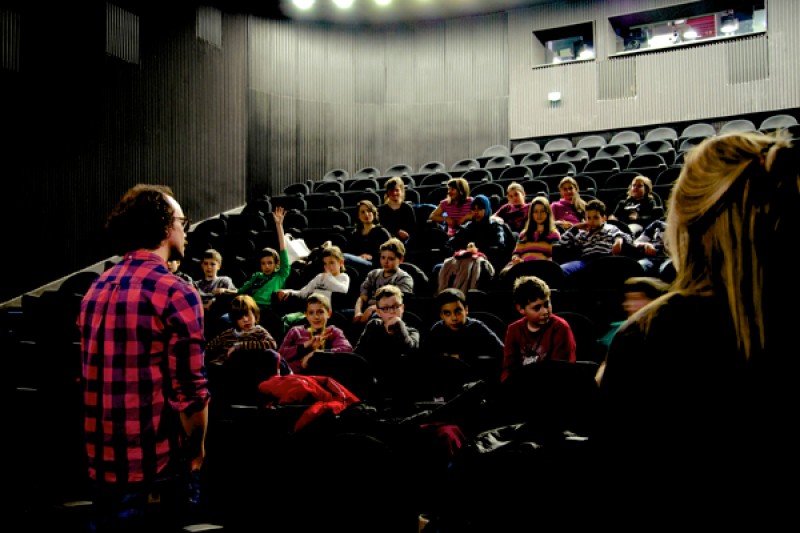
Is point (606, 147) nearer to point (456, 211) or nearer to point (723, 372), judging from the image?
point (456, 211)

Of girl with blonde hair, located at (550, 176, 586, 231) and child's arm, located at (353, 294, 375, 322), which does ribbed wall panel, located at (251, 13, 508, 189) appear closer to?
girl with blonde hair, located at (550, 176, 586, 231)

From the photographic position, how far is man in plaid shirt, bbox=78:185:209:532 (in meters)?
1.19

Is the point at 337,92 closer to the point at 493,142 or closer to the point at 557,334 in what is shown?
the point at 493,142

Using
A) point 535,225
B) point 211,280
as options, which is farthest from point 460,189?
point 211,280

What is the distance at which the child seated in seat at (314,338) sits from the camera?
3.34 m

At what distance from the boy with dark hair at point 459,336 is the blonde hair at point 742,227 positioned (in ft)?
7.90

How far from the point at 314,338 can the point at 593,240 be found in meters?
1.83

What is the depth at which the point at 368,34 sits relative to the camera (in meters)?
10.1

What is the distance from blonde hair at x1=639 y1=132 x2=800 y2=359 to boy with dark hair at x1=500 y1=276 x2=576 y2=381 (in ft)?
6.95

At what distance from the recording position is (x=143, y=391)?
1.20 metres

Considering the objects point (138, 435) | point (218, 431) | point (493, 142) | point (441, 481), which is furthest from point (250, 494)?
point (493, 142)

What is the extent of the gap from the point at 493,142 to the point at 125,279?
902 cm

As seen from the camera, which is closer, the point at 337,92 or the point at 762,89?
the point at 762,89

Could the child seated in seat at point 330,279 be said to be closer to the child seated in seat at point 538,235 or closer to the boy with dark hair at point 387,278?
the boy with dark hair at point 387,278
